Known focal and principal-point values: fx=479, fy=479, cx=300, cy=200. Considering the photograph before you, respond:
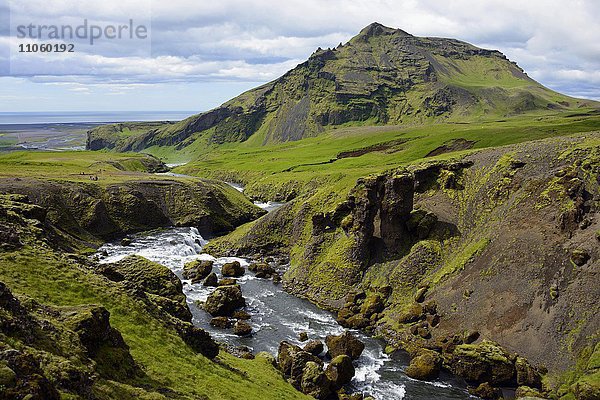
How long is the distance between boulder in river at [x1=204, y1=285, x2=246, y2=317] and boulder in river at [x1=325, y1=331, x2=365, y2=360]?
20.5 m

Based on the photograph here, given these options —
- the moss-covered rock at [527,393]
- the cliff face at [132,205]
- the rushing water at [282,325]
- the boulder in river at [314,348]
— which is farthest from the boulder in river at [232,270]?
the moss-covered rock at [527,393]

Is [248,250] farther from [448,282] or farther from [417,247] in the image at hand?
[448,282]

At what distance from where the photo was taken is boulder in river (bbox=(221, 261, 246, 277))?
9681 centimetres

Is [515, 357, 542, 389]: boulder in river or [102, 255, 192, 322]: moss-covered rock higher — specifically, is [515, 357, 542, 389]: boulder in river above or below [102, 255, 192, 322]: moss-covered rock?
below

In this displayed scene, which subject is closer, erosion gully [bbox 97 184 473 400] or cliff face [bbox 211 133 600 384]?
erosion gully [bbox 97 184 473 400]

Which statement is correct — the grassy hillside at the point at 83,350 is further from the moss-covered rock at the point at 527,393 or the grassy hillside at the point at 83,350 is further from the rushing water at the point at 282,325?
the moss-covered rock at the point at 527,393

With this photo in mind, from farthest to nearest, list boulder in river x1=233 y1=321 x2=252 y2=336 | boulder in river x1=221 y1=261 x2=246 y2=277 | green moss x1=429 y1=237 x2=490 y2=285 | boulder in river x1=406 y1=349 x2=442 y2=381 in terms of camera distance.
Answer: boulder in river x1=221 y1=261 x2=246 y2=277 < green moss x1=429 y1=237 x2=490 y2=285 < boulder in river x1=233 y1=321 x2=252 y2=336 < boulder in river x1=406 y1=349 x2=442 y2=381

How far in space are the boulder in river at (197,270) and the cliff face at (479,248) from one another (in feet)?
52.8

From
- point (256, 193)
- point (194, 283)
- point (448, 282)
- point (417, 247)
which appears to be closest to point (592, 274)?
point (448, 282)

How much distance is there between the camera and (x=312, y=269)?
302 ft

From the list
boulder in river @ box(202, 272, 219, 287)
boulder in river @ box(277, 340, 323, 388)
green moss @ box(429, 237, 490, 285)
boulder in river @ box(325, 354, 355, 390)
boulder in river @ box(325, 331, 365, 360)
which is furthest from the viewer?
boulder in river @ box(202, 272, 219, 287)

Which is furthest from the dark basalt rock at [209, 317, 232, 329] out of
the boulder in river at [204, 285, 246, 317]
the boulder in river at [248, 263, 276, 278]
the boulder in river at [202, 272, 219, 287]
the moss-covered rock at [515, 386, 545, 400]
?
the moss-covered rock at [515, 386, 545, 400]

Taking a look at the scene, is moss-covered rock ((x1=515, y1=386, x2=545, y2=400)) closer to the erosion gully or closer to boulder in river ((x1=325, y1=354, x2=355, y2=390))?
the erosion gully

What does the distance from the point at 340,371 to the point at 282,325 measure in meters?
19.4
